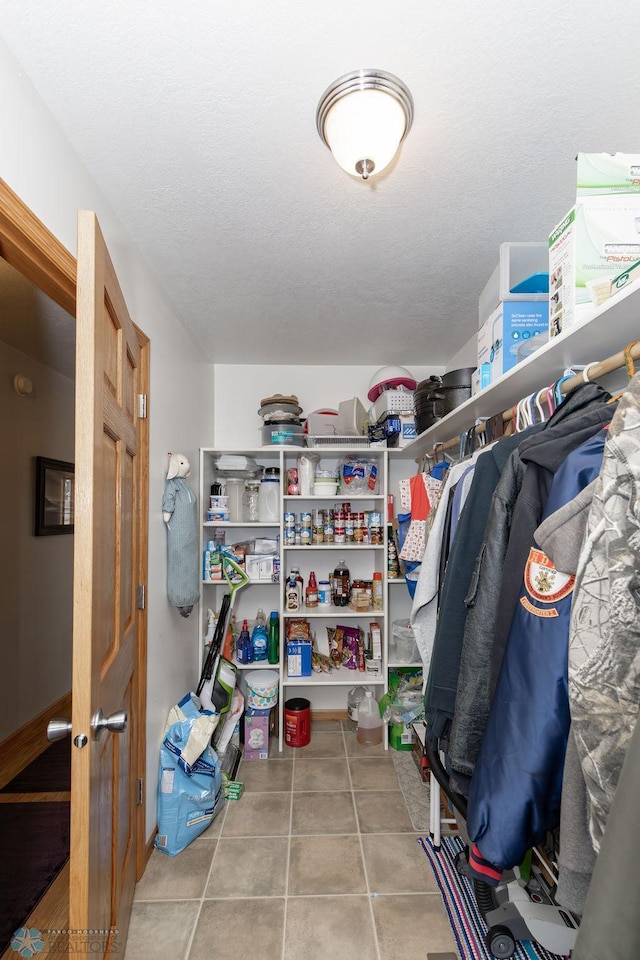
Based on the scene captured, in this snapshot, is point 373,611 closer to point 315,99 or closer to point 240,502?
point 240,502

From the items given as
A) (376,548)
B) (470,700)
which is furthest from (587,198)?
(376,548)

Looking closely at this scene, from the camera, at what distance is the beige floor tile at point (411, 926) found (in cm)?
151

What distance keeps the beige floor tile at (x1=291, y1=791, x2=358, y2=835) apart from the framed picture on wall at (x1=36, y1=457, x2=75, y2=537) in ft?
7.78

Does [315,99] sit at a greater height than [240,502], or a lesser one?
greater

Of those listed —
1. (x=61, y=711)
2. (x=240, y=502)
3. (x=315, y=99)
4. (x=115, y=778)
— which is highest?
(x=315, y=99)

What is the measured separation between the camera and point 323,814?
2.19m

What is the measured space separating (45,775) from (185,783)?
40.7 inches

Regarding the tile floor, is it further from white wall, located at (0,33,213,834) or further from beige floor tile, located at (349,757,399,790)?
white wall, located at (0,33,213,834)

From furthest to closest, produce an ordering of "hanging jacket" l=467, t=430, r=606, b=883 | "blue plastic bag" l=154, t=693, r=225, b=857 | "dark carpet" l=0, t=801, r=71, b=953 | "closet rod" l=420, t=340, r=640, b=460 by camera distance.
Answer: "blue plastic bag" l=154, t=693, r=225, b=857 → "dark carpet" l=0, t=801, r=71, b=953 → "closet rod" l=420, t=340, r=640, b=460 → "hanging jacket" l=467, t=430, r=606, b=883

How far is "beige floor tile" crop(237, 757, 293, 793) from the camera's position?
240 centimetres

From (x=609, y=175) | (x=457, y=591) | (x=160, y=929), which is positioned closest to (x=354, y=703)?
(x=160, y=929)

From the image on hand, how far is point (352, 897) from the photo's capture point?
5.64 ft

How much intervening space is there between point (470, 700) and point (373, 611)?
1868 mm

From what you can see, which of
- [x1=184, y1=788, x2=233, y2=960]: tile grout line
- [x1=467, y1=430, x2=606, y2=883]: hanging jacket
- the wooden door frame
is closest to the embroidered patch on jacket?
[x1=467, y1=430, x2=606, y2=883]: hanging jacket
